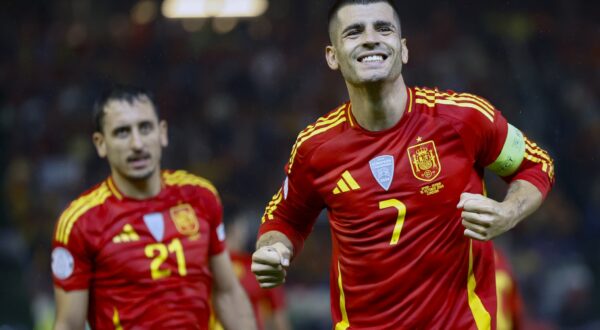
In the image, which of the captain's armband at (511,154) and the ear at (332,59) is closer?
the captain's armband at (511,154)

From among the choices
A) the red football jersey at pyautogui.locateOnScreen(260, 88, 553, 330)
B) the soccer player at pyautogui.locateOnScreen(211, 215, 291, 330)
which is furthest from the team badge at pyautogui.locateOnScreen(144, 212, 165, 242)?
the soccer player at pyautogui.locateOnScreen(211, 215, 291, 330)

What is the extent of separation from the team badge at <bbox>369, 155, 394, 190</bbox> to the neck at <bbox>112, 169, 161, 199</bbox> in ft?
5.01

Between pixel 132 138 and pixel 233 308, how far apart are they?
917 millimetres

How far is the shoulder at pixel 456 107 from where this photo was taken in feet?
13.4

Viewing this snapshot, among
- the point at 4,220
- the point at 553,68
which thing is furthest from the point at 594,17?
the point at 4,220

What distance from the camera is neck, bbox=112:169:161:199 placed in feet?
17.5

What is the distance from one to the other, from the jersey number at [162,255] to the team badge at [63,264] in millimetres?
332

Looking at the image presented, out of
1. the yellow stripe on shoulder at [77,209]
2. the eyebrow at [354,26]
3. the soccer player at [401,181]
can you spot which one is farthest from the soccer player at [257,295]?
the eyebrow at [354,26]

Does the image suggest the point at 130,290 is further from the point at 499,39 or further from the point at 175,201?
the point at 499,39

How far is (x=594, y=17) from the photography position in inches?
404

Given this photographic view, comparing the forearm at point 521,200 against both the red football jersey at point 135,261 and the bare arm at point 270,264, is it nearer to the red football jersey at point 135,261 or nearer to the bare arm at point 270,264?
the bare arm at point 270,264

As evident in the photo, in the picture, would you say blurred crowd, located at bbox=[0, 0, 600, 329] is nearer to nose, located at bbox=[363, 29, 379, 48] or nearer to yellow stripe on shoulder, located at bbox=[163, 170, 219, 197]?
yellow stripe on shoulder, located at bbox=[163, 170, 219, 197]

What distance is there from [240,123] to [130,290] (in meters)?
5.56

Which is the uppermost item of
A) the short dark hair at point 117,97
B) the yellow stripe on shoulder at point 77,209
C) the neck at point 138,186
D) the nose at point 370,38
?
the short dark hair at point 117,97
